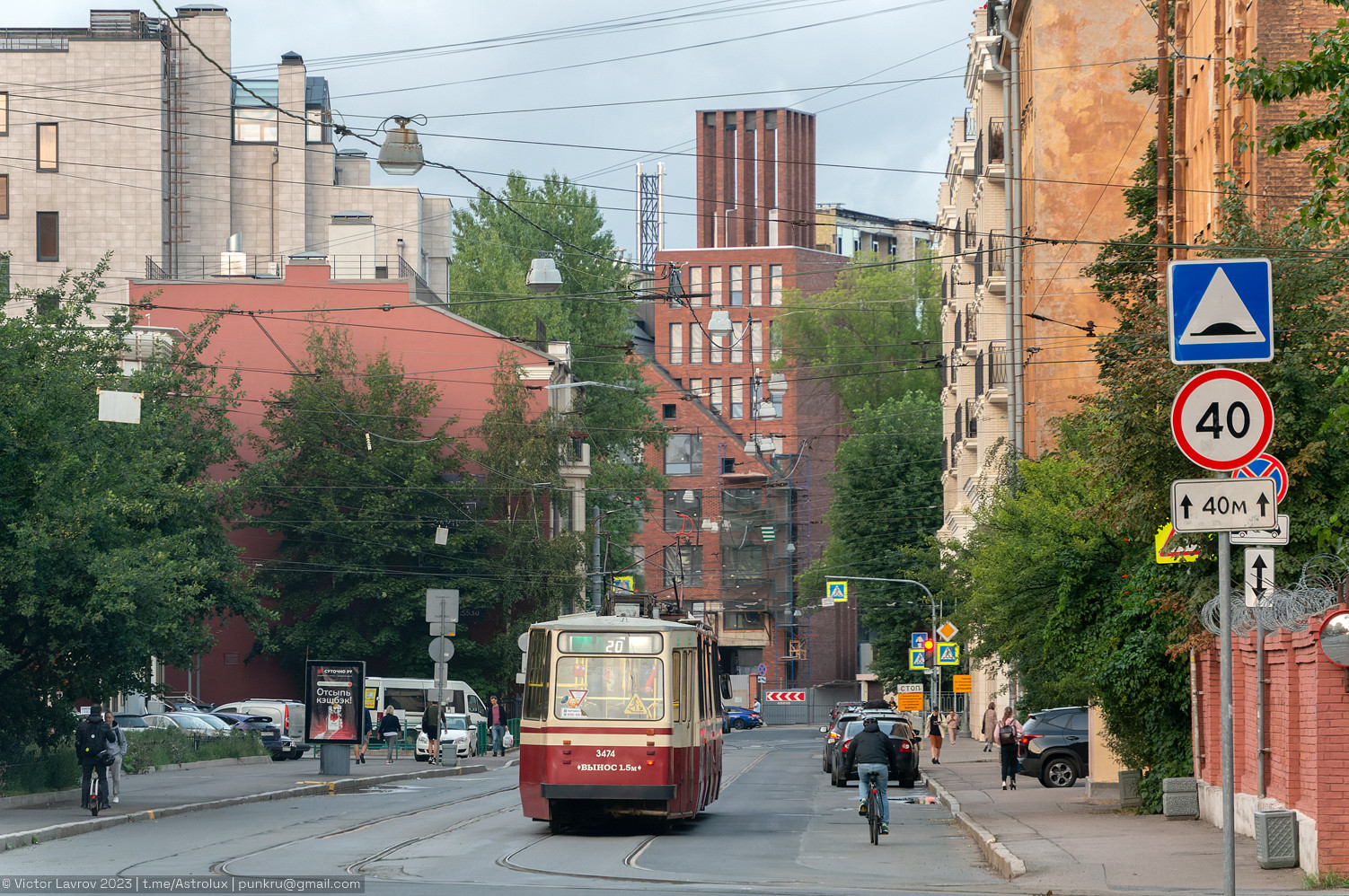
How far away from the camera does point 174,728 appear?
41.2m

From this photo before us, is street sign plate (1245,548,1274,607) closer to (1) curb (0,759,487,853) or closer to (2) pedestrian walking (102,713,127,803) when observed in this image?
(1) curb (0,759,487,853)

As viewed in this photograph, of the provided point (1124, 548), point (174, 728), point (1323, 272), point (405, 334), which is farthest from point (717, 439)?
point (1323, 272)

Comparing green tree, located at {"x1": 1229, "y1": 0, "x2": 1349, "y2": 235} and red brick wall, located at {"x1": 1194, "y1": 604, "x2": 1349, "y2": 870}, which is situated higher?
green tree, located at {"x1": 1229, "y1": 0, "x2": 1349, "y2": 235}

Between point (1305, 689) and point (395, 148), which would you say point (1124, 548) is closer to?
point (1305, 689)

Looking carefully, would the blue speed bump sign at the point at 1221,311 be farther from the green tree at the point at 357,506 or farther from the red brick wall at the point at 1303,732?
the green tree at the point at 357,506

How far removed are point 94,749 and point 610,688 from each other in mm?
7430

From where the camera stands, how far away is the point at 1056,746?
114 ft

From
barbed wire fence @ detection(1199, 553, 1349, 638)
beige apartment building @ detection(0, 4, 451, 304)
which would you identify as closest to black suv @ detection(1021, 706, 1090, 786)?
barbed wire fence @ detection(1199, 553, 1349, 638)

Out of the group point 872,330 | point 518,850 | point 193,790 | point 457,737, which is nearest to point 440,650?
point 457,737

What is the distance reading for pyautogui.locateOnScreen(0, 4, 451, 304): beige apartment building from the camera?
6738 cm

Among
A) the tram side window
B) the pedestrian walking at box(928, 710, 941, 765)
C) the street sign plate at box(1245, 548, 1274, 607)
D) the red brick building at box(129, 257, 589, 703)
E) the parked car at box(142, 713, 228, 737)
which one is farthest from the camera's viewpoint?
the red brick building at box(129, 257, 589, 703)

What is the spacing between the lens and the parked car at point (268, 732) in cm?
4722

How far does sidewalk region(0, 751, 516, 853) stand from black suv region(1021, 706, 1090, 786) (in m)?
12.7

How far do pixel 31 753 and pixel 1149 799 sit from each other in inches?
640
